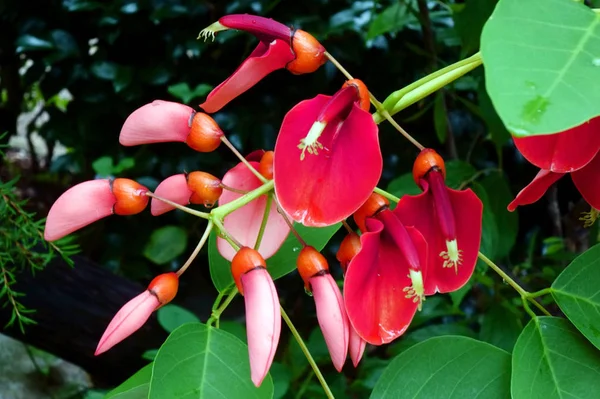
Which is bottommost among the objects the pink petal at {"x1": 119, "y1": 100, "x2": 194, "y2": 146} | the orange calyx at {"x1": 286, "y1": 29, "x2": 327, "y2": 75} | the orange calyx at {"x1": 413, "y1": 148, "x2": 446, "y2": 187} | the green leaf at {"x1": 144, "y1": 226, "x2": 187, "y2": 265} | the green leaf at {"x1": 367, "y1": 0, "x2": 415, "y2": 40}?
the green leaf at {"x1": 144, "y1": 226, "x2": 187, "y2": 265}

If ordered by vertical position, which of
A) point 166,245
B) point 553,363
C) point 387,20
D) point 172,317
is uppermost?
point 553,363

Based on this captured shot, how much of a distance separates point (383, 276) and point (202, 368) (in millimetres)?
117

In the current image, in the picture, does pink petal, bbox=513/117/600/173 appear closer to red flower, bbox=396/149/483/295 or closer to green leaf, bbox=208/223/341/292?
red flower, bbox=396/149/483/295

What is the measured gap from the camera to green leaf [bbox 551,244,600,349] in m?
0.37

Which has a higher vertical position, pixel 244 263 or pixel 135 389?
pixel 244 263

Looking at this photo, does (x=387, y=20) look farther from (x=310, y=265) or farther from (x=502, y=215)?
(x=310, y=265)

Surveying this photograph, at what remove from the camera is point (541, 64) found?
0.24 m

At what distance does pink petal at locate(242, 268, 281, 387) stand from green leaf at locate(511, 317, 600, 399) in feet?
0.46

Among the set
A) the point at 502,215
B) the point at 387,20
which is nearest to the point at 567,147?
the point at 502,215

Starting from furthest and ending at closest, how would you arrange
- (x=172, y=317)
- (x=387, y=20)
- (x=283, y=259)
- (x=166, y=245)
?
(x=166, y=245) < (x=387, y=20) < (x=172, y=317) < (x=283, y=259)

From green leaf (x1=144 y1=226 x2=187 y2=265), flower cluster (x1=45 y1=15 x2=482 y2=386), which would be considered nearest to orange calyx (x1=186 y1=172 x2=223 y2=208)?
flower cluster (x1=45 y1=15 x2=482 y2=386)

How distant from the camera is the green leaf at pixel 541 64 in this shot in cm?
22

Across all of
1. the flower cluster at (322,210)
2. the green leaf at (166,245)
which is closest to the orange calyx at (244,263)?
the flower cluster at (322,210)

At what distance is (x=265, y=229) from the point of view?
417 mm
